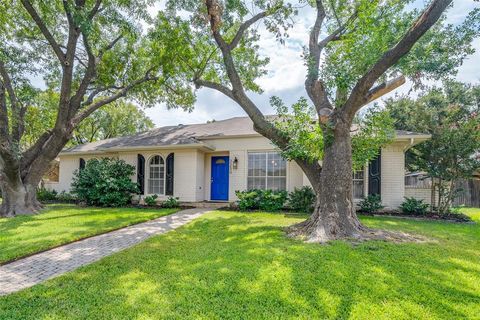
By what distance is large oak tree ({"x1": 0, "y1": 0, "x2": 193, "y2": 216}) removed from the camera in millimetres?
9023

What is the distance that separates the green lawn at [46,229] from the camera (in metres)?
5.17

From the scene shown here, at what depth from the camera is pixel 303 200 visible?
10.3 metres

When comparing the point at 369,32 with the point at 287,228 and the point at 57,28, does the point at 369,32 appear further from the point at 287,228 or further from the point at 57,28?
the point at 57,28

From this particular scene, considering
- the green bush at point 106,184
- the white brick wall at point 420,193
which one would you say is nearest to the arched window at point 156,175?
the green bush at point 106,184

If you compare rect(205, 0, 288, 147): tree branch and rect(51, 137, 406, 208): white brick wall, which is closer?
rect(205, 0, 288, 147): tree branch

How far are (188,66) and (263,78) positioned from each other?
365cm

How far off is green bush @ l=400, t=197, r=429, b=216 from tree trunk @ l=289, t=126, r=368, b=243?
16.4ft

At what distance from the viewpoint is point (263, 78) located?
1217 cm

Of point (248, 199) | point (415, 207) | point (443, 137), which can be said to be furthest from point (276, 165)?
point (443, 137)

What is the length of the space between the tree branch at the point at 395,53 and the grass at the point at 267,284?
320 cm

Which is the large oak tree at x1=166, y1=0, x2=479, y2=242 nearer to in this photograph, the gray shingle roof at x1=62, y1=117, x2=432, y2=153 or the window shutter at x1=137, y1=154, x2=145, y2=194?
the gray shingle roof at x1=62, y1=117, x2=432, y2=153

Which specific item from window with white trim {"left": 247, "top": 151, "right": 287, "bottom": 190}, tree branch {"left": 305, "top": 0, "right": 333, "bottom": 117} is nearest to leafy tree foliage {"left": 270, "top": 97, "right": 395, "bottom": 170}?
tree branch {"left": 305, "top": 0, "right": 333, "bottom": 117}

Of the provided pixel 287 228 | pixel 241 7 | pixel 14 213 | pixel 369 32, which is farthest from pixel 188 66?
pixel 14 213

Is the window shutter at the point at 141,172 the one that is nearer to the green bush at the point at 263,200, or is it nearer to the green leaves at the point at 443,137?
the green bush at the point at 263,200
